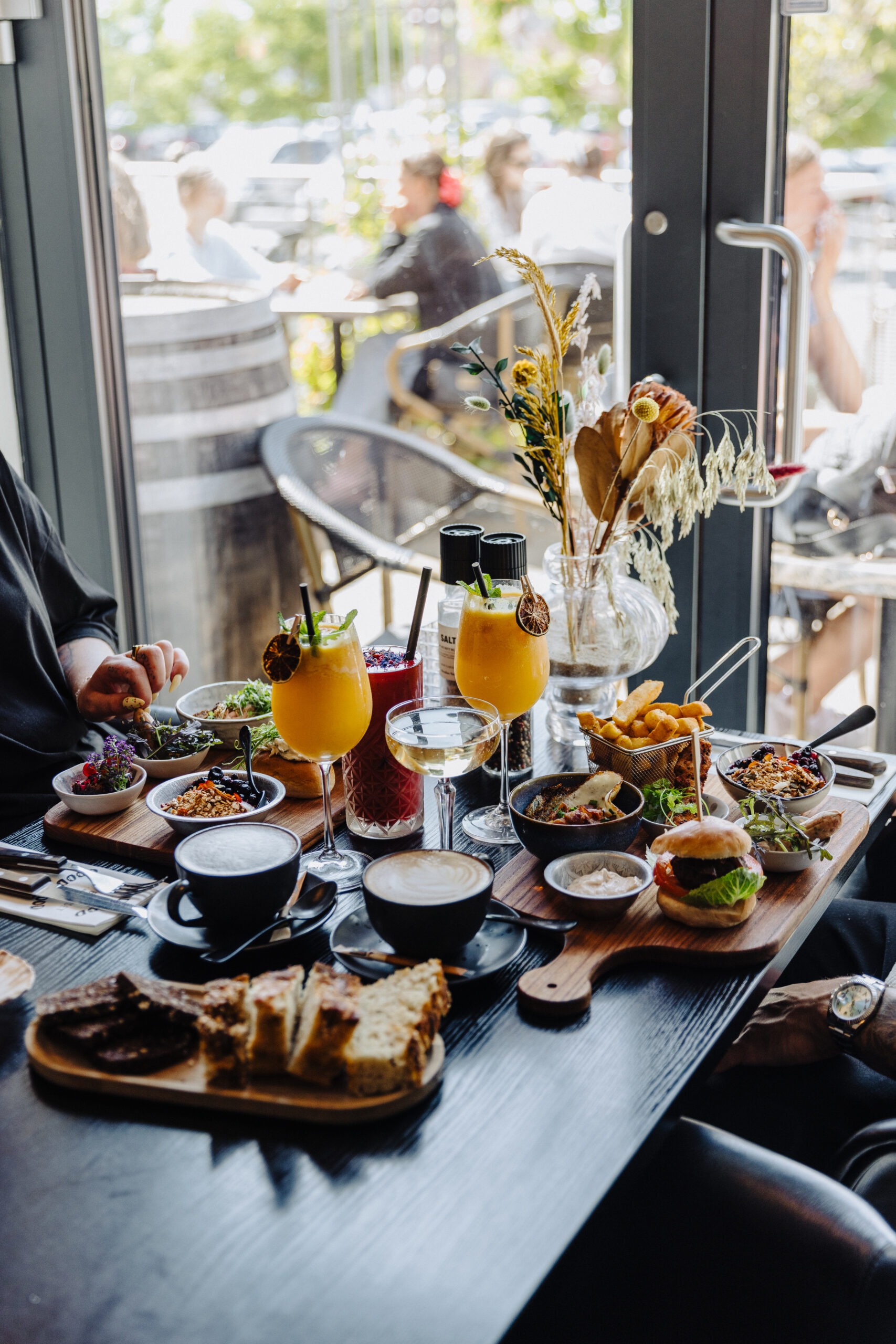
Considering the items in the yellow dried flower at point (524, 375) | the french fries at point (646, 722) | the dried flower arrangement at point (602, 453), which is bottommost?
the french fries at point (646, 722)

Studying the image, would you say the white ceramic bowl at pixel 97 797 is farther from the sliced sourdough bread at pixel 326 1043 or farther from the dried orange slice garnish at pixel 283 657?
the sliced sourdough bread at pixel 326 1043

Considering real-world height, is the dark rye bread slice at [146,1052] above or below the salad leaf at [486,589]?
below

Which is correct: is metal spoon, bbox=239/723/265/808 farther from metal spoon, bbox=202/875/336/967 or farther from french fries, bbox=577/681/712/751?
french fries, bbox=577/681/712/751

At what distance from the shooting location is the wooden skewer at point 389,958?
105 centimetres

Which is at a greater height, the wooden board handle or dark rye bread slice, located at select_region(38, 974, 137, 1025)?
dark rye bread slice, located at select_region(38, 974, 137, 1025)

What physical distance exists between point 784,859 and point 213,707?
755 millimetres

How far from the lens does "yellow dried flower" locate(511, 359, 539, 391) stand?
4.86 ft

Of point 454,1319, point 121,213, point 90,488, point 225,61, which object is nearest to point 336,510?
point 90,488

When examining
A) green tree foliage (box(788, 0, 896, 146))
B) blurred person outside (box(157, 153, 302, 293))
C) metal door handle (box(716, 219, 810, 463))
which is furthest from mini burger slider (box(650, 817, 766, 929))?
blurred person outside (box(157, 153, 302, 293))

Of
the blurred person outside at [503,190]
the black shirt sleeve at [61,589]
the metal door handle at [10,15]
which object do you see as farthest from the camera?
the blurred person outside at [503,190]

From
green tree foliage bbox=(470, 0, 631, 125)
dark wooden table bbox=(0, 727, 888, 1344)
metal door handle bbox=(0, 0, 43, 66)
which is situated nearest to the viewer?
dark wooden table bbox=(0, 727, 888, 1344)

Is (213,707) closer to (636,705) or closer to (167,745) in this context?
(167,745)

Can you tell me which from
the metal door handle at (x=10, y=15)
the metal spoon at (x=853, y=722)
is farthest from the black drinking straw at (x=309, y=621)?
the metal door handle at (x=10, y=15)

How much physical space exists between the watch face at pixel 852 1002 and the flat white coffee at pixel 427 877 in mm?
475
